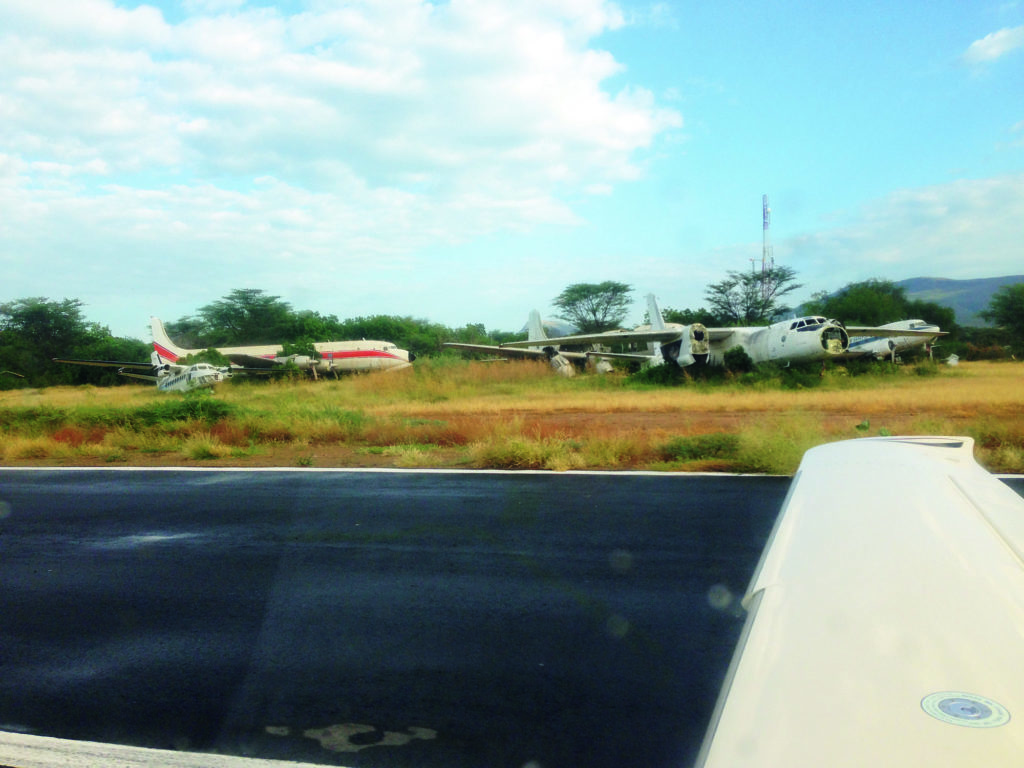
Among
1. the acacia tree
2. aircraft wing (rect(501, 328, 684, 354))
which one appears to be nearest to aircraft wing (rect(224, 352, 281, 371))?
aircraft wing (rect(501, 328, 684, 354))

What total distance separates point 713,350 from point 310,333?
109ft

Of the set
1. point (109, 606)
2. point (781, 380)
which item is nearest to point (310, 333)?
point (781, 380)

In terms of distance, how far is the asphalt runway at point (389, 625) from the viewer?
370cm

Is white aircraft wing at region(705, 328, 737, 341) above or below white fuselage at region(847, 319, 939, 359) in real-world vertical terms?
above

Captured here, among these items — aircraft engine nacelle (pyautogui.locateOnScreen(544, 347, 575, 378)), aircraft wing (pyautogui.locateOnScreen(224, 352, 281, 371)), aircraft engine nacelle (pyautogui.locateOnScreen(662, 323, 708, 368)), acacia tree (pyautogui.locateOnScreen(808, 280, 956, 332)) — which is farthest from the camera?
acacia tree (pyautogui.locateOnScreen(808, 280, 956, 332))

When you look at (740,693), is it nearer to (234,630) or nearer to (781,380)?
(234,630)

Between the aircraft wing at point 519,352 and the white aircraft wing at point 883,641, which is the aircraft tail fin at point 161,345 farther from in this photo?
the white aircraft wing at point 883,641

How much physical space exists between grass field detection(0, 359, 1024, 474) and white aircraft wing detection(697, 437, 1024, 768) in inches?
341

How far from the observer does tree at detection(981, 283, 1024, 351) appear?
56656 millimetres

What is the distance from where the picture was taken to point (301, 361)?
47125 millimetres

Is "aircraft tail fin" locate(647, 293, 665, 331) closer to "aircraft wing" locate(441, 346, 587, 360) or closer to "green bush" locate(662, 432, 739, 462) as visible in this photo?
"aircraft wing" locate(441, 346, 587, 360)

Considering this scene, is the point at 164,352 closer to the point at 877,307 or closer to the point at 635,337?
the point at 635,337

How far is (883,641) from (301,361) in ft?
156

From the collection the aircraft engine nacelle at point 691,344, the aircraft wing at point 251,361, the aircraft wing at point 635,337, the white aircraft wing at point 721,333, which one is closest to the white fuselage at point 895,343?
the white aircraft wing at point 721,333
